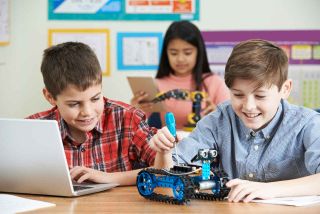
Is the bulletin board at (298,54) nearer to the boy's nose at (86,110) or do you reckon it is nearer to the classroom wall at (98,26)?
the classroom wall at (98,26)

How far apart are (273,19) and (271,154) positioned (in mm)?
2601

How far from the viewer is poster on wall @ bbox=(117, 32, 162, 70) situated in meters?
4.14

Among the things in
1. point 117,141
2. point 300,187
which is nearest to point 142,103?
point 117,141

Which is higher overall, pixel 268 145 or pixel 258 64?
pixel 258 64

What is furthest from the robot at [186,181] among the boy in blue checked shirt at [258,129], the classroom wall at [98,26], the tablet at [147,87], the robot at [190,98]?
the classroom wall at [98,26]

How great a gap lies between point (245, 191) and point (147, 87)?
2.25m

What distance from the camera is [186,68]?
3820 millimetres

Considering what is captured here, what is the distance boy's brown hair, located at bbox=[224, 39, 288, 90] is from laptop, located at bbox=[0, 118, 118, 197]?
491 mm

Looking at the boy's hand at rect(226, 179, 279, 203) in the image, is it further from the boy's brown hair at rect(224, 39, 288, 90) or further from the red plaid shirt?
the red plaid shirt

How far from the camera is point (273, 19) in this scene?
415 cm

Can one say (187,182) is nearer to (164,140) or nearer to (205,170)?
(205,170)

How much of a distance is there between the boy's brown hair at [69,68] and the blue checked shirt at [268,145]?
1.16 ft

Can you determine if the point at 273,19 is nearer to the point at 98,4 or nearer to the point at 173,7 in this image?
the point at 173,7

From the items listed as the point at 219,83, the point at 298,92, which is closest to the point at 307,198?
the point at 219,83
